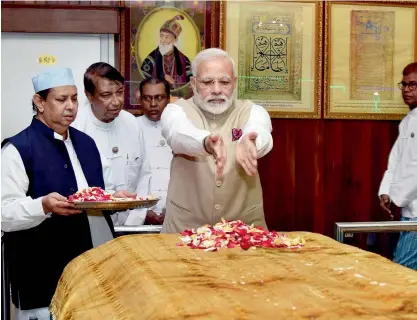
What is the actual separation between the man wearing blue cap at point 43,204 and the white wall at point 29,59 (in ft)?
8.00

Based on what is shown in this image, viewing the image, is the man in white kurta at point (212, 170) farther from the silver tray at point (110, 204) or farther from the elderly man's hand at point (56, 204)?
the elderly man's hand at point (56, 204)

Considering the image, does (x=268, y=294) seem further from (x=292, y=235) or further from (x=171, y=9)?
(x=171, y=9)

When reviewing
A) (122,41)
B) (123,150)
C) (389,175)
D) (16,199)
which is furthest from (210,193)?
(122,41)

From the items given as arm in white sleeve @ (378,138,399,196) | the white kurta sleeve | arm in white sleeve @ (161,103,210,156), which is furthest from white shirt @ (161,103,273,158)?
arm in white sleeve @ (378,138,399,196)

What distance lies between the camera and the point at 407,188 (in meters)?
5.46

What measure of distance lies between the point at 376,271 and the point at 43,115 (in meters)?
2.05

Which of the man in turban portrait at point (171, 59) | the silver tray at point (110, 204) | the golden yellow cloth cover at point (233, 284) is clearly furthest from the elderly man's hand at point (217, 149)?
the man in turban portrait at point (171, 59)

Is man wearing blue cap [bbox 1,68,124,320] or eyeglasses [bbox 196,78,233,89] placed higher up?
eyeglasses [bbox 196,78,233,89]

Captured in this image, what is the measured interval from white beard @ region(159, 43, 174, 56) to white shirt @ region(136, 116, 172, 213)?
1.08 m

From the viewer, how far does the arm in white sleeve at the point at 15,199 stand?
3314mm

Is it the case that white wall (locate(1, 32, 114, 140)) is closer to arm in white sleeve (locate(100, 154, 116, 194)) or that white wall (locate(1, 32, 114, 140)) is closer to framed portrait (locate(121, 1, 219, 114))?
framed portrait (locate(121, 1, 219, 114))

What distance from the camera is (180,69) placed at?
6328 millimetres

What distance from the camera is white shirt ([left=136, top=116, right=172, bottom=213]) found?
5.32 m

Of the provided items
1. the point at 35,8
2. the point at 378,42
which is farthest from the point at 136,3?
the point at 378,42
